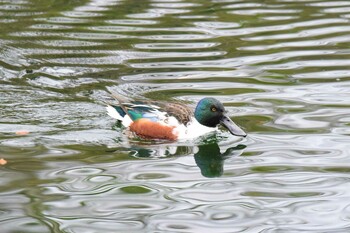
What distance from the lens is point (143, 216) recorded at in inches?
279

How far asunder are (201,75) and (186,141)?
7.59ft

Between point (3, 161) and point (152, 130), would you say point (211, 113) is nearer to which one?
point (152, 130)

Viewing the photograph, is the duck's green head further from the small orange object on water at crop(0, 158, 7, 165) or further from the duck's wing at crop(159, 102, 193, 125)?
the small orange object on water at crop(0, 158, 7, 165)

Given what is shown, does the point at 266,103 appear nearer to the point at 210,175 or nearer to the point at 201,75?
the point at 201,75

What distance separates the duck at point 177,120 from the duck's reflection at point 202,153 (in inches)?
7.6

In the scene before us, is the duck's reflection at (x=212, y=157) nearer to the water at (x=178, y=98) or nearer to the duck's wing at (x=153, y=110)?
the water at (x=178, y=98)

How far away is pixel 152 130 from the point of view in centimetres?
934

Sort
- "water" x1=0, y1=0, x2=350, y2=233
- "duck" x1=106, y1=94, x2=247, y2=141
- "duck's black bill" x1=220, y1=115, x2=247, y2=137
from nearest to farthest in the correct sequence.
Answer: "water" x1=0, y1=0, x2=350, y2=233, "duck's black bill" x1=220, y1=115, x2=247, y2=137, "duck" x1=106, y1=94, x2=247, y2=141

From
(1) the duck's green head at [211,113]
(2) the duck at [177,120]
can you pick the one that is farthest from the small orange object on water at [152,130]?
(1) the duck's green head at [211,113]

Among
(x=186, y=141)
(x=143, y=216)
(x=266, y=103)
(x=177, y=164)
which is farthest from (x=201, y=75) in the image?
(x=143, y=216)

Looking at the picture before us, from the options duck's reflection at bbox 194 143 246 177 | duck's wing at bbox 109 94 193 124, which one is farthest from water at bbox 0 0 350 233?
duck's wing at bbox 109 94 193 124

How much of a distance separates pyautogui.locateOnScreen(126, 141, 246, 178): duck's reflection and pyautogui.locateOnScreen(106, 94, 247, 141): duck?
194 mm

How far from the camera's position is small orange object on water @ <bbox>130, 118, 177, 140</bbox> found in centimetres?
927

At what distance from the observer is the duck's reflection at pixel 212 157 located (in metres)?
8.27
